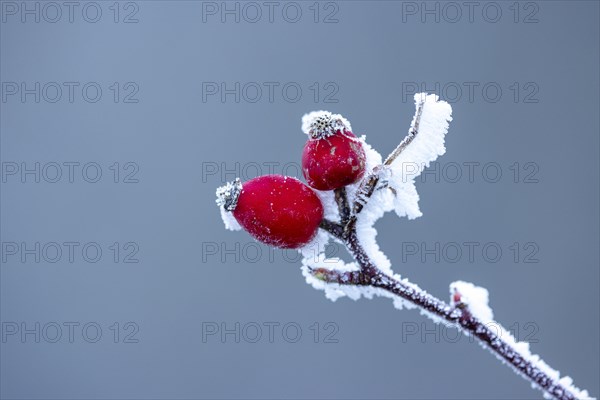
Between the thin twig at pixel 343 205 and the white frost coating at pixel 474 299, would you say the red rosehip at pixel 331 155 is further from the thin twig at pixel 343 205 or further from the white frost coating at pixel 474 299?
the white frost coating at pixel 474 299

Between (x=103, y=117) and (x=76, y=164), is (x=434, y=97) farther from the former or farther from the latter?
(x=103, y=117)

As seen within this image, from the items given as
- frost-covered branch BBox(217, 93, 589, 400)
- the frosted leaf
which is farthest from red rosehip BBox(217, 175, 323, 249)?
the frosted leaf

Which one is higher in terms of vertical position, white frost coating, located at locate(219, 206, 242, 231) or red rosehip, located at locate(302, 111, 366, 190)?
red rosehip, located at locate(302, 111, 366, 190)

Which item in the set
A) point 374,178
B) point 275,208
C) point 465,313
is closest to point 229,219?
point 275,208

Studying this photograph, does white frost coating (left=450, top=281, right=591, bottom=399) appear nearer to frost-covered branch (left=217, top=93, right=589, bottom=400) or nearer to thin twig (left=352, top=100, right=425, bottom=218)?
frost-covered branch (left=217, top=93, right=589, bottom=400)

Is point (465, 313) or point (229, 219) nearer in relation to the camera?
point (465, 313)

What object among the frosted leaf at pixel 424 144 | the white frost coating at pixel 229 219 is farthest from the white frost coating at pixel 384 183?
the white frost coating at pixel 229 219

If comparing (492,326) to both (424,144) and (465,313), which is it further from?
(424,144)
